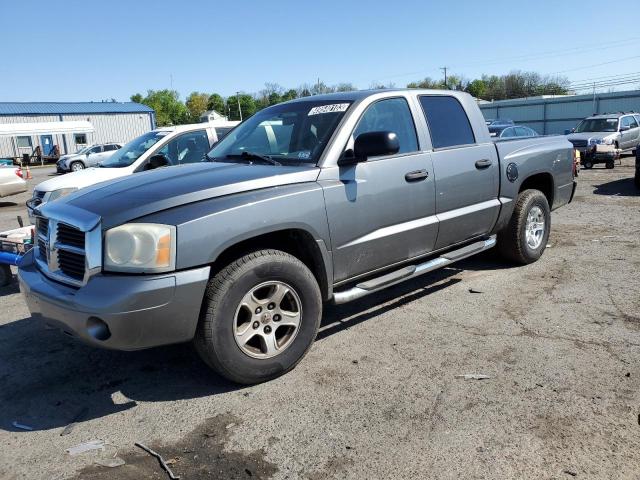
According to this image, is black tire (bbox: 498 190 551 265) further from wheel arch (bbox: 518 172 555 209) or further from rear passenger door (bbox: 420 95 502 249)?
rear passenger door (bbox: 420 95 502 249)

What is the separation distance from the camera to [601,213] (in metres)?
9.19

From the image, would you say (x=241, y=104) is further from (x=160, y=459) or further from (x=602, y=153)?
(x=160, y=459)

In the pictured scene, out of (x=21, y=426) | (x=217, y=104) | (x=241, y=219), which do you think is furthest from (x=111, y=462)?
(x=217, y=104)

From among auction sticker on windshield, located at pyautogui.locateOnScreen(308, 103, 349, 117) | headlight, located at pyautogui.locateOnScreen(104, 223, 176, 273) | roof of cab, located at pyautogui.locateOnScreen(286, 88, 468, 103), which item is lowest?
headlight, located at pyautogui.locateOnScreen(104, 223, 176, 273)

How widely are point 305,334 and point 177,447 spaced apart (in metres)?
1.11

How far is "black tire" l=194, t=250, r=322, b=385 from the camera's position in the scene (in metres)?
3.16

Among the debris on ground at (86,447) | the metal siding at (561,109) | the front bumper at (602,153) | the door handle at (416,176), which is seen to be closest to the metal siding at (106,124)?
the metal siding at (561,109)

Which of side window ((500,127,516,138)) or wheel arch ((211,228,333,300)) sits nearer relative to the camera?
wheel arch ((211,228,333,300))

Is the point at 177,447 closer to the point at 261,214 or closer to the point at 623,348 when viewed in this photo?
the point at 261,214

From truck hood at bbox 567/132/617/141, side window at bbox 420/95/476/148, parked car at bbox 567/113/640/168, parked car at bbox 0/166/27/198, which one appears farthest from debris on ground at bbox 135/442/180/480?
truck hood at bbox 567/132/617/141

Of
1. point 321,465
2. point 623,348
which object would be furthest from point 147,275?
point 623,348

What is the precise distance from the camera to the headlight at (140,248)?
2967 millimetres

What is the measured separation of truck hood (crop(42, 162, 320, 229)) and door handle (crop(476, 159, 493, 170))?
6.34 ft

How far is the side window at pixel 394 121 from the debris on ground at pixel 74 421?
109 inches
